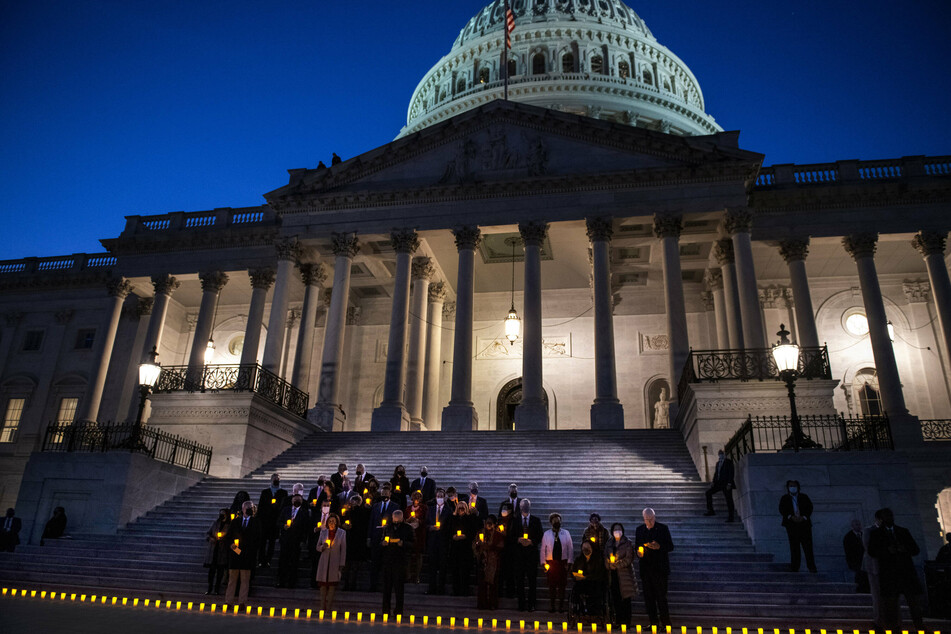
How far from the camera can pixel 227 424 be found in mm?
22719

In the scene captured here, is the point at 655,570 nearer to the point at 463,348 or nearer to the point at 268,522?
the point at 268,522

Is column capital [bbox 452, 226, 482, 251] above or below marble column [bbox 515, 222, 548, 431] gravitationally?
above

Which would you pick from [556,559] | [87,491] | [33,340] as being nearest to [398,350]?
[87,491]

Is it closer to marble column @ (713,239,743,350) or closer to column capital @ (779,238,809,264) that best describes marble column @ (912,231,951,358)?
column capital @ (779,238,809,264)

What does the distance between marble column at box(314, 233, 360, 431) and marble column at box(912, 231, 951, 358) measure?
76.0 feet

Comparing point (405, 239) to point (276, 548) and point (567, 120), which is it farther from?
point (276, 548)

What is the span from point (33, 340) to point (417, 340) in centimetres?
2426

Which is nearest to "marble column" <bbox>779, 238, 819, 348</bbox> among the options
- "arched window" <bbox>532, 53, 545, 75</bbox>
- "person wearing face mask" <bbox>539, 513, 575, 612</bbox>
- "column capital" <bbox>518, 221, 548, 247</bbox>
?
"column capital" <bbox>518, 221, 548, 247</bbox>

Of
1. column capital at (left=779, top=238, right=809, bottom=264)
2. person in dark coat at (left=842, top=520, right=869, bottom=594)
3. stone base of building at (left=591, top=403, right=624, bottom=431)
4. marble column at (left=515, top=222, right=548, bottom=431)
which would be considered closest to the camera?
person in dark coat at (left=842, top=520, right=869, bottom=594)

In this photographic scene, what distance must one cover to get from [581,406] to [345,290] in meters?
13.9

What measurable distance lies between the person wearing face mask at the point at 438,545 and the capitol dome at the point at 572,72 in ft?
136

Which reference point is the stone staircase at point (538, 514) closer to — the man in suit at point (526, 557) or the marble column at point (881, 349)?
the man in suit at point (526, 557)

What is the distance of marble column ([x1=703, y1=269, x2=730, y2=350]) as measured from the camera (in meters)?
30.7

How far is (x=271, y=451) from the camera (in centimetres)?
2367
